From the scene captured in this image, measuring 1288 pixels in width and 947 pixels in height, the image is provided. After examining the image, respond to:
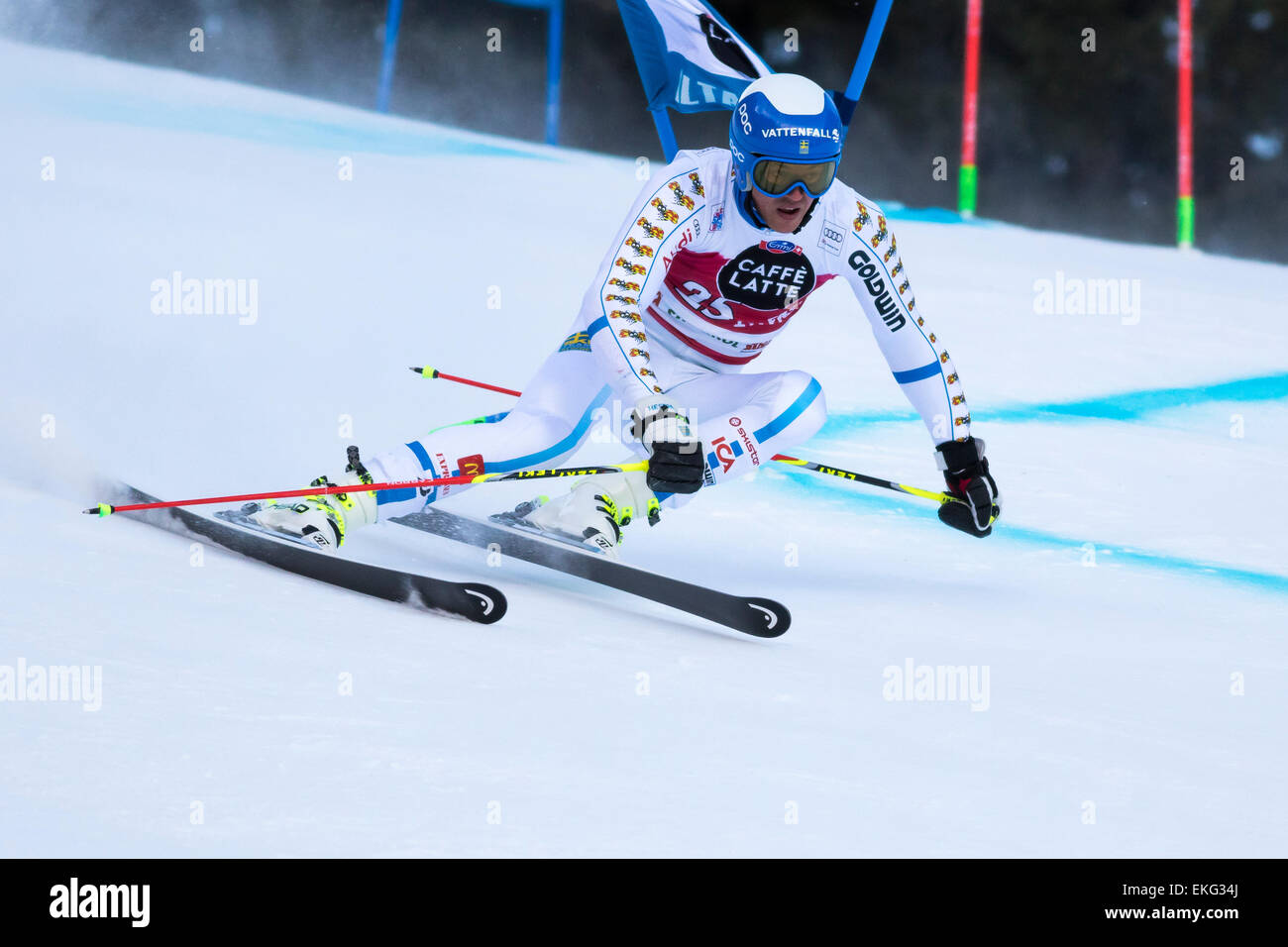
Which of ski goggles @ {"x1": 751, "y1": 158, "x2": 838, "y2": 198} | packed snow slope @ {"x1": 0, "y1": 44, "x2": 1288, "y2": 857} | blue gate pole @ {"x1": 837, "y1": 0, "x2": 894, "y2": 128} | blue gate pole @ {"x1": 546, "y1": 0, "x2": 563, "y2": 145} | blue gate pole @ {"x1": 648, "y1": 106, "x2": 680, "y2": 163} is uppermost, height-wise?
blue gate pole @ {"x1": 546, "y1": 0, "x2": 563, "y2": 145}

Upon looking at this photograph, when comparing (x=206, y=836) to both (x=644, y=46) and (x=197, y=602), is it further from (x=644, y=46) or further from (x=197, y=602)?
(x=644, y=46)

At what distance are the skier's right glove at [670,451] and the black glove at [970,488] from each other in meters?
0.80

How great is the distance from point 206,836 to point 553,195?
22.6 feet

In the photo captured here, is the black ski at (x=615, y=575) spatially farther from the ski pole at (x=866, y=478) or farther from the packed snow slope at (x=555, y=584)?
the ski pole at (x=866, y=478)

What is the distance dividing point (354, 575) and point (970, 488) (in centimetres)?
145

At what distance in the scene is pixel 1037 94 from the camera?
492 inches

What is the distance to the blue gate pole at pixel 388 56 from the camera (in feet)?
35.6

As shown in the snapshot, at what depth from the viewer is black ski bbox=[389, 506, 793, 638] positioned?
10.0ft

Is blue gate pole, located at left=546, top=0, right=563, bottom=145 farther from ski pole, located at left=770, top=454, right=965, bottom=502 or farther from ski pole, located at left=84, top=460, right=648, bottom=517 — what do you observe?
ski pole, located at left=84, top=460, right=648, bottom=517

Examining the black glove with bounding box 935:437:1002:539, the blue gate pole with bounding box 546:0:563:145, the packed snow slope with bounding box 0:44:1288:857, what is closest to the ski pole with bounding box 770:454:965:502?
the black glove with bounding box 935:437:1002:539

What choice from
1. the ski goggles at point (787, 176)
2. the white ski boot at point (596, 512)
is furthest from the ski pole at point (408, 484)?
the ski goggles at point (787, 176)

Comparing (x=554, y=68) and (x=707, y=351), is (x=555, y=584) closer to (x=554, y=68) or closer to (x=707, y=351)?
(x=707, y=351)

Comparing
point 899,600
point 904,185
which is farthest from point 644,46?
point 904,185

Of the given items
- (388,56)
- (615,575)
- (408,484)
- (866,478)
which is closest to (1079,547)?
(866,478)
